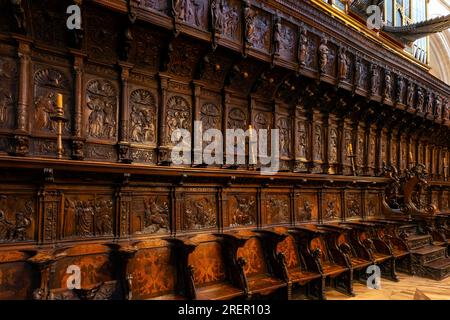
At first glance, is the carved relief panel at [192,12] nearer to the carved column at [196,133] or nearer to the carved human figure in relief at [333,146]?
the carved column at [196,133]

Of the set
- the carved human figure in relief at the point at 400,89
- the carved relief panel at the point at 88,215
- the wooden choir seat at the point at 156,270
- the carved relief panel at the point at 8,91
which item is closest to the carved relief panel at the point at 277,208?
the wooden choir seat at the point at 156,270

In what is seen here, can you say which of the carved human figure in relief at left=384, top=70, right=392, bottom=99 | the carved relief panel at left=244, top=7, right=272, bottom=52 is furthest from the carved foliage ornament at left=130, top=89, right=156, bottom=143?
the carved human figure in relief at left=384, top=70, right=392, bottom=99

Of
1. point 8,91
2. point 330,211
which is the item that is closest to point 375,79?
point 330,211

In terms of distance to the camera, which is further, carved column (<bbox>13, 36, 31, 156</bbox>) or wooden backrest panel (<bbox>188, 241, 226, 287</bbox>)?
wooden backrest panel (<bbox>188, 241, 226, 287</bbox>)

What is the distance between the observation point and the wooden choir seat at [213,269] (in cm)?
354

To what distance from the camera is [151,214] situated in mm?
3863

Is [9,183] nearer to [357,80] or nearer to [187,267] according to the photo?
Answer: [187,267]

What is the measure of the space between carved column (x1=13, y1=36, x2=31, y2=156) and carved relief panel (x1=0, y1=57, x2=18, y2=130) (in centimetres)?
8

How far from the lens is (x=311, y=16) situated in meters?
6.12

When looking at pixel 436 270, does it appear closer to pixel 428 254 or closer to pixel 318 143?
pixel 428 254

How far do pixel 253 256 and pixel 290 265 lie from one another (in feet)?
2.21

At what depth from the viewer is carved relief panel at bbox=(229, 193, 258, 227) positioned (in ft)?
15.0

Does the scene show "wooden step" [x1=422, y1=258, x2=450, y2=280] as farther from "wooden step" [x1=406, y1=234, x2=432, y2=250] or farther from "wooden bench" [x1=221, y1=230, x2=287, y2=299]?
"wooden bench" [x1=221, y1=230, x2=287, y2=299]

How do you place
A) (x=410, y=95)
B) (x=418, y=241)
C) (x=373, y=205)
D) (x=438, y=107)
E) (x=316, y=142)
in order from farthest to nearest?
(x=438, y=107) < (x=410, y=95) < (x=373, y=205) < (x=316, y=142) < (x=418, y=241)
